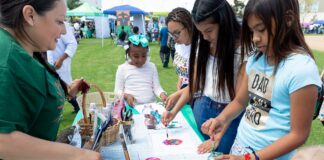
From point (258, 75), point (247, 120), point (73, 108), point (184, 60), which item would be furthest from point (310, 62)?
point (73, 108)

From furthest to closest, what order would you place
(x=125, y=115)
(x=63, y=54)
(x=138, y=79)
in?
(x=63, y=54) < (x=138, y=79) < (x=125, y=115)

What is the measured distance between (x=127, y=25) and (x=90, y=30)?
26.9 feet

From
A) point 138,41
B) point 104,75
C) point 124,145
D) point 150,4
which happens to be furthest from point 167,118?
point 150,4

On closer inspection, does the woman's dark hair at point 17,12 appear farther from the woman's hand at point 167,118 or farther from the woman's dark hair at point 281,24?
the woman's hand at point 167,118

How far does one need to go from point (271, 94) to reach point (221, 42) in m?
0.56

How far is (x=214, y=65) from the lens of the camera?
1.79m

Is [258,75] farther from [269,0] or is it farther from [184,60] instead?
[184,60]

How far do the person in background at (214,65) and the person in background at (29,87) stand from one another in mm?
820

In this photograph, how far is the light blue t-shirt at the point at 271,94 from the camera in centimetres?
110

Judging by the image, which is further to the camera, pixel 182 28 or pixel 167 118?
pixel 182 28

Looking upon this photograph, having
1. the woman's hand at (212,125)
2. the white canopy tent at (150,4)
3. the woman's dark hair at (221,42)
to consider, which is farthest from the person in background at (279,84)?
the white canopy tent at (150,4)

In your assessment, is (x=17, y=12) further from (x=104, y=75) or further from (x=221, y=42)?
(x=104, y=75)

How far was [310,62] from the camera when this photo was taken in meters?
1.12

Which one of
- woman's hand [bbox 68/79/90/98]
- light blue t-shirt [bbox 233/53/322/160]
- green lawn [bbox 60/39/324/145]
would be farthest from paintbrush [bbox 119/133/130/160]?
green lawn [bbox 60/39/324/145]
